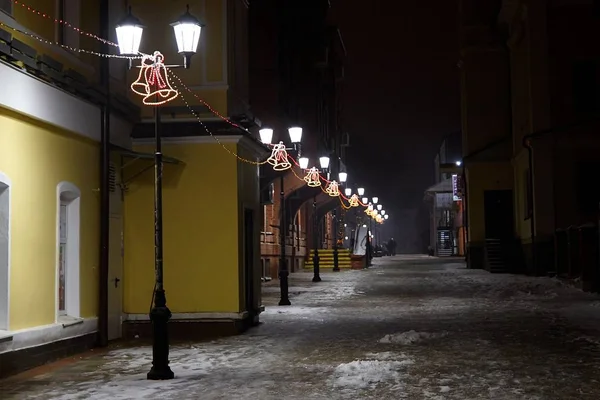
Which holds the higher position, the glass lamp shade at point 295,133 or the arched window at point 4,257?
the glass lamp shade at point 295,133

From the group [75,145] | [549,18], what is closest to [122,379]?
[75,145]

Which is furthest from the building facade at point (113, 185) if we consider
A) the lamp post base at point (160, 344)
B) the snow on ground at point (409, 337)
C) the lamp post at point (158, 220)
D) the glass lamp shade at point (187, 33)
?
the snow on ground at point (409, 337)

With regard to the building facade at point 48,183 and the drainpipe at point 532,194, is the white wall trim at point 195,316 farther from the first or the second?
the drainpipe at point 532,194

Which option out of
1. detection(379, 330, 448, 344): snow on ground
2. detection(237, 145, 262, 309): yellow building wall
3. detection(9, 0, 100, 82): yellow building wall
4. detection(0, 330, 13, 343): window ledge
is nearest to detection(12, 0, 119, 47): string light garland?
detection(9, 0, 100, 82): yellow building wall

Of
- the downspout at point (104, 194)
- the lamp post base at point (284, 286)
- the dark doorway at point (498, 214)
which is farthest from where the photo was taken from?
the dark doorway at point (498, 214)

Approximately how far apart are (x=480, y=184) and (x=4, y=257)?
33.6 m

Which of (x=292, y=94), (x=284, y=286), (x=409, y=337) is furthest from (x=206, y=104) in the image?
(x=292, y=94)

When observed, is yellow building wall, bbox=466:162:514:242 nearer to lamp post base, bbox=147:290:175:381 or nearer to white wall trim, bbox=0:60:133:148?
white wall trim, bbox=0:60:133:148

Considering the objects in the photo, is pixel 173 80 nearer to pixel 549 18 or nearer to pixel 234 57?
pixel 234 57

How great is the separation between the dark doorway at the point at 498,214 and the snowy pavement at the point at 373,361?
72.0 feet

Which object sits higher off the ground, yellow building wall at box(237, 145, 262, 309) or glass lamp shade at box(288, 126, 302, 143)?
glass lamp shade at box(288, 126, 302, 143)

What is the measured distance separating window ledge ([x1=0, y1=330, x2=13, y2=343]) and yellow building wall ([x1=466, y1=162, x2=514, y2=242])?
110 ft

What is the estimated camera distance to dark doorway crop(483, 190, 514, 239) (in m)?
40.6

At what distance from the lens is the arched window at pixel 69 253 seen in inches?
473
